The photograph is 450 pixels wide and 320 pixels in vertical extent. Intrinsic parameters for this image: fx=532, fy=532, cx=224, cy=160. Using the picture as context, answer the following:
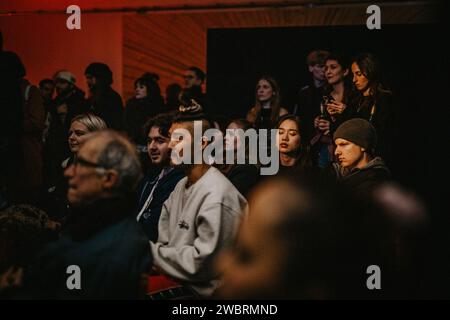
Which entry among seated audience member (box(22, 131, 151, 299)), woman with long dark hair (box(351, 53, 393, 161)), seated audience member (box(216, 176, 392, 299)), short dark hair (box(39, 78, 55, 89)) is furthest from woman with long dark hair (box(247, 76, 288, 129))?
seated audience member (box(216, 176, 392, 299))

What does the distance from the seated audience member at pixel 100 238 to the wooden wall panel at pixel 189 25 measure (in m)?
1.76

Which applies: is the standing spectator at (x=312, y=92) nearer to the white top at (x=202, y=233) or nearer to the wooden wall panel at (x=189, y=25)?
the wooden wall panel at (x=189, y=25)

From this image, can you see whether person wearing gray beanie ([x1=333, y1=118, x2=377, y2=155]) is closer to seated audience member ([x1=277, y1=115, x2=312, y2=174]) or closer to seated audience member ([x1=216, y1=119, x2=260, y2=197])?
→ seated audience member ([x1=277, y1=115, x2=312, y2=174])

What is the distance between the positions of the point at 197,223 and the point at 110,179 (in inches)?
21.5

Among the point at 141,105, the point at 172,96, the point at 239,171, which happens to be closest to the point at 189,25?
the point at 172,96

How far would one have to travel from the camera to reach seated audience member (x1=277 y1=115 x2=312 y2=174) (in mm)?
3209

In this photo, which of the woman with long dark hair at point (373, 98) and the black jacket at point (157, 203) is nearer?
the black jacket at point (157, 203)

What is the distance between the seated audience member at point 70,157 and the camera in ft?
10.1

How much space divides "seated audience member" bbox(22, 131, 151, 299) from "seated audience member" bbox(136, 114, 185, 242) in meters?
0.88

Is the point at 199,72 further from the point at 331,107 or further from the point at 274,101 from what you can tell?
the point at 331,107

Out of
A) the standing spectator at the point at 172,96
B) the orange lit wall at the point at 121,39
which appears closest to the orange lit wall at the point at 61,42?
the orange lit wall at the point at 121,39
